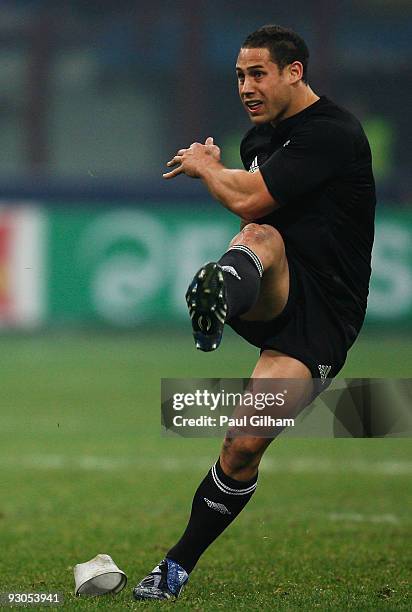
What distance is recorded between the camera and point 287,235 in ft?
15.1

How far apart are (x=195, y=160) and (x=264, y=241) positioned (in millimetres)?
401

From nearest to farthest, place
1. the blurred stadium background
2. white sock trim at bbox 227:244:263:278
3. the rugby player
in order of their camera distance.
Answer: white sock trim at bbox 227:244:263:278 → the rugby player → the blurred stadium background

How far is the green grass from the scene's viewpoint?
15.7 ft

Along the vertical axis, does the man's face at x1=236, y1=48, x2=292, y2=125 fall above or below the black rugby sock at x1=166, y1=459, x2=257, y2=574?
above

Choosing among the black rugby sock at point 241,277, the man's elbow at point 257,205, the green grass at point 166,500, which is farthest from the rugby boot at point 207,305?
the green grass at point 166,500

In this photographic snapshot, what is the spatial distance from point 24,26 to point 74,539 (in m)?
12.2

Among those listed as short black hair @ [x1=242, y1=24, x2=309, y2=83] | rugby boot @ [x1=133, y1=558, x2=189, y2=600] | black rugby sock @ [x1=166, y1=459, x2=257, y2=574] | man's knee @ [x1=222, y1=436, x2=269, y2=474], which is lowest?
rugby boot @ [x1=133, y1=558, x2=189, y2=600]

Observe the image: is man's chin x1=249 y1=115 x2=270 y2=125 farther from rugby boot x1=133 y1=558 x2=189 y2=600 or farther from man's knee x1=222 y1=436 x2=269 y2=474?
rugby boot x1=133 y1=558 x2=189 y2=600

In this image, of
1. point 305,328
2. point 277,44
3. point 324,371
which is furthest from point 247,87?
point 324,371

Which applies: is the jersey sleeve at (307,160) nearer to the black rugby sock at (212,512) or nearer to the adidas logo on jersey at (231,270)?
the adidas logo on jersey at (231,270)

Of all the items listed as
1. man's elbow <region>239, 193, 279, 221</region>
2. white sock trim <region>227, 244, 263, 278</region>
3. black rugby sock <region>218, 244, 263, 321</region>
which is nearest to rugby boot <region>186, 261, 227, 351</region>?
black rugby sock <region>218, 244, 263, 321</region>

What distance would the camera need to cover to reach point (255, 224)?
456cm

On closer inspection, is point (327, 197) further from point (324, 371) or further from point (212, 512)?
point (212, 512)

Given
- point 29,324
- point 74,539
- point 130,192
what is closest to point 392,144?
point 130,192
